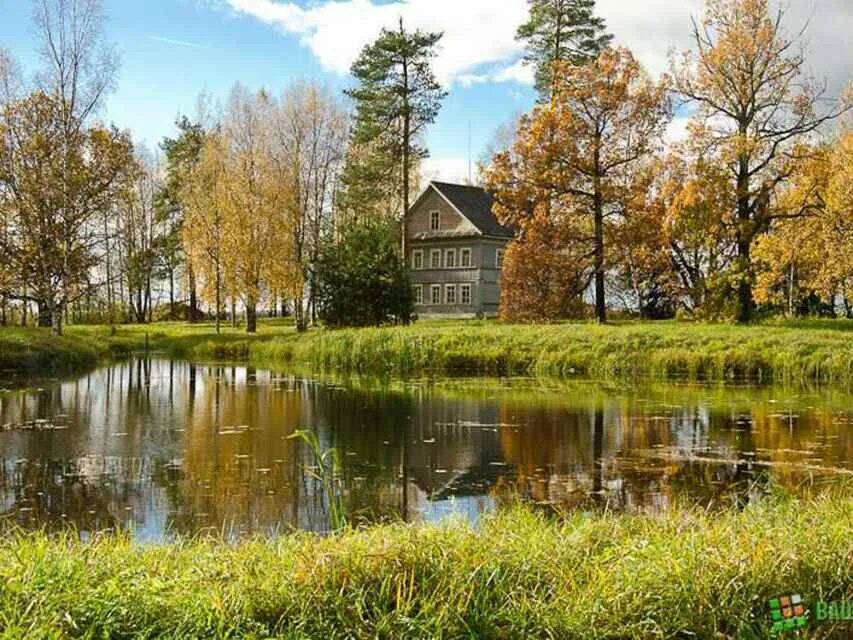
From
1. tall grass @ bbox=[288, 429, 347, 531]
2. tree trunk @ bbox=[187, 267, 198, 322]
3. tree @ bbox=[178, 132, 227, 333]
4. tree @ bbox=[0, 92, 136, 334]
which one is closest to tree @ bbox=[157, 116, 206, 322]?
A: tree trunk @ bbox=[187, 267, 198, 322]

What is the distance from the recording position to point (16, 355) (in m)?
24.7

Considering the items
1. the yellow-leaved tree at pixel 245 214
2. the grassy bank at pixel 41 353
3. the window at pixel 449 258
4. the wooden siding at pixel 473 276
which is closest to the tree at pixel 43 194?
the grassy bank at pixel 41 353

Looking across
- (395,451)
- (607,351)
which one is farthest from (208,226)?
(395,451)

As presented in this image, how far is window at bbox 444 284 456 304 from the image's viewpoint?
159ft

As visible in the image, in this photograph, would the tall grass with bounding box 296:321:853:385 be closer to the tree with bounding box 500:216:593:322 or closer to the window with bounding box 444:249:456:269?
the tree with bounding box 500:216:593:322

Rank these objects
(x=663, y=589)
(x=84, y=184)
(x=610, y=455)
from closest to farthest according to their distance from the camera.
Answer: (x=663, y=589), (x=610, y=455), (x=84, y=184)

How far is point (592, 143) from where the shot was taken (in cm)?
3125

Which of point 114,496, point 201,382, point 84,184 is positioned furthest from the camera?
point 84,184

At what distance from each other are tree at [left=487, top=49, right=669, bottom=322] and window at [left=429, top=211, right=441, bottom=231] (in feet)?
56.2

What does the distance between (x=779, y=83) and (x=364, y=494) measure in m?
24.0

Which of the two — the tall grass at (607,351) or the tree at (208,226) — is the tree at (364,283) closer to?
the tall grass at (607,351)

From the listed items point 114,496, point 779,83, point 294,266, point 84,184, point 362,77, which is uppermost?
point 362,77

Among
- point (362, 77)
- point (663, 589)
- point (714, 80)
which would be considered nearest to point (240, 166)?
Answer: point (362, 77)

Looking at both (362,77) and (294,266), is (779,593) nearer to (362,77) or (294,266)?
(294,266)
